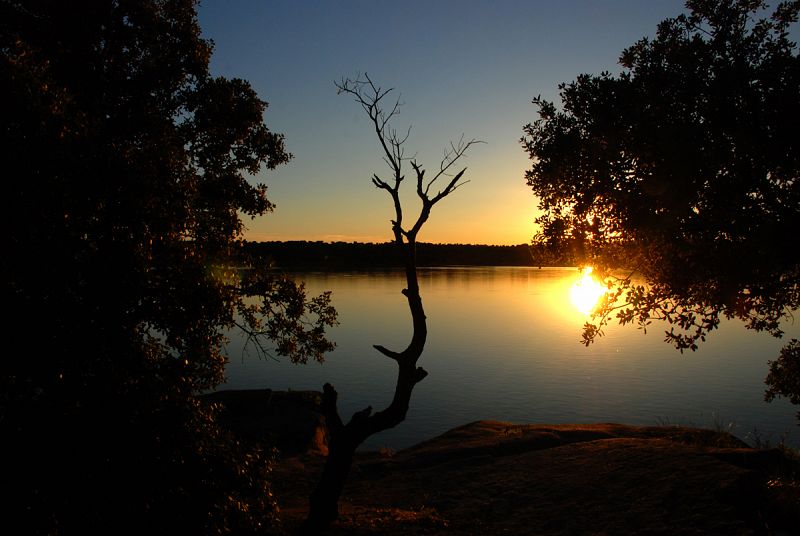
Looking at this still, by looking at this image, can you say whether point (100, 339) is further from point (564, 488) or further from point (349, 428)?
point (564, 488)

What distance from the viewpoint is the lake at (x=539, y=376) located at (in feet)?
104

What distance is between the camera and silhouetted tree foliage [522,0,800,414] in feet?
38.0

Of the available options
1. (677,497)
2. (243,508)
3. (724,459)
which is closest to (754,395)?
(724,459)

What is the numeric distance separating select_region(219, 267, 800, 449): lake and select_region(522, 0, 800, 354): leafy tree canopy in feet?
46.3

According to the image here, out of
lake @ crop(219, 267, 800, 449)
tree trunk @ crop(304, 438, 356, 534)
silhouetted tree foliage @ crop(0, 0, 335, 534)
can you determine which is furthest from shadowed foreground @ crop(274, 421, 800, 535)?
lake @ crop(219, 267, 800, 449)

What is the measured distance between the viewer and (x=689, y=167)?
1178 centimetres

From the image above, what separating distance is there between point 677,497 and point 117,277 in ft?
38.7

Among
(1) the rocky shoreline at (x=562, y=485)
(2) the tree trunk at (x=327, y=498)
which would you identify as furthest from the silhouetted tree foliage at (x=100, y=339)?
(2) the tree trunk at (x=327, y=498)

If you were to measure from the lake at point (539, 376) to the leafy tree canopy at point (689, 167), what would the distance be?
46.3 ft

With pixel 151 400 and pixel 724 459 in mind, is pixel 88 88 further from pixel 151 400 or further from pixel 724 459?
pixel 724 459

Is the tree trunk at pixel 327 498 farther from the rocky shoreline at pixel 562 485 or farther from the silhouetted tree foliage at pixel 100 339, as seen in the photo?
the silhouetted tree foliage at pixel 100 339

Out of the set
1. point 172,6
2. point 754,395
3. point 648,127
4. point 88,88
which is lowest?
point 754,395

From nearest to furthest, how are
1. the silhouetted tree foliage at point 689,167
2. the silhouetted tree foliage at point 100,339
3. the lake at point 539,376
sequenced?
the silhouetted tree foliage at point 100,339 → the silhouetted tree foliage at point 689,167 → the lake at point 539,376

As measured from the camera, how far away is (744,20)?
1291 cm
